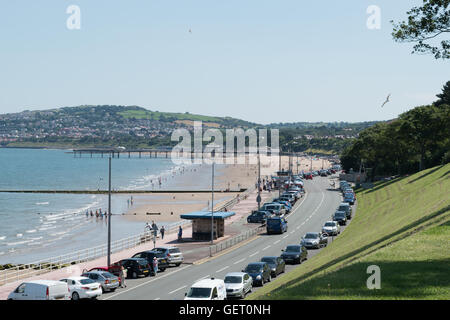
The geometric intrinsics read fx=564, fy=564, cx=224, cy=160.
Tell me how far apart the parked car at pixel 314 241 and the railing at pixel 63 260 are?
14.7 metres

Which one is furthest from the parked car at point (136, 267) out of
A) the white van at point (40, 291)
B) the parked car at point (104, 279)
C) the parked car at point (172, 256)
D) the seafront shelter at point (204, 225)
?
the seafront shelter at point (204, 225)

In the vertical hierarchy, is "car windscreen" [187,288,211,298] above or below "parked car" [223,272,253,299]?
above

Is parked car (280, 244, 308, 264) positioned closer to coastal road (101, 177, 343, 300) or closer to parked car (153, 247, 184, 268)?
coastal road (101, 177, 343, 300)

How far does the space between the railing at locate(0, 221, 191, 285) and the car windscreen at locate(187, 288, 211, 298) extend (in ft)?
51.7

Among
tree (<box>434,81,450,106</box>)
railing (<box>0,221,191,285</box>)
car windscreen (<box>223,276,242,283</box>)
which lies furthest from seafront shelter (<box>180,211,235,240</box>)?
tree (<box>434,81,450,106</box>)

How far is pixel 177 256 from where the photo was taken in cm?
3825

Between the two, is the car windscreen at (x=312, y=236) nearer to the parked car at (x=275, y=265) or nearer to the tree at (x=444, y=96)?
the parked car at (x=275, y=265)

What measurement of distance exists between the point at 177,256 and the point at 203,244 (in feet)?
29.9

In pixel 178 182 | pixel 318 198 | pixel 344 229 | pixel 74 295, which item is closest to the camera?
pixel 74 295

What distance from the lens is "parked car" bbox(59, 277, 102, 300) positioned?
26766 mm

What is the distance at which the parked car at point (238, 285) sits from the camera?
26.0 m
